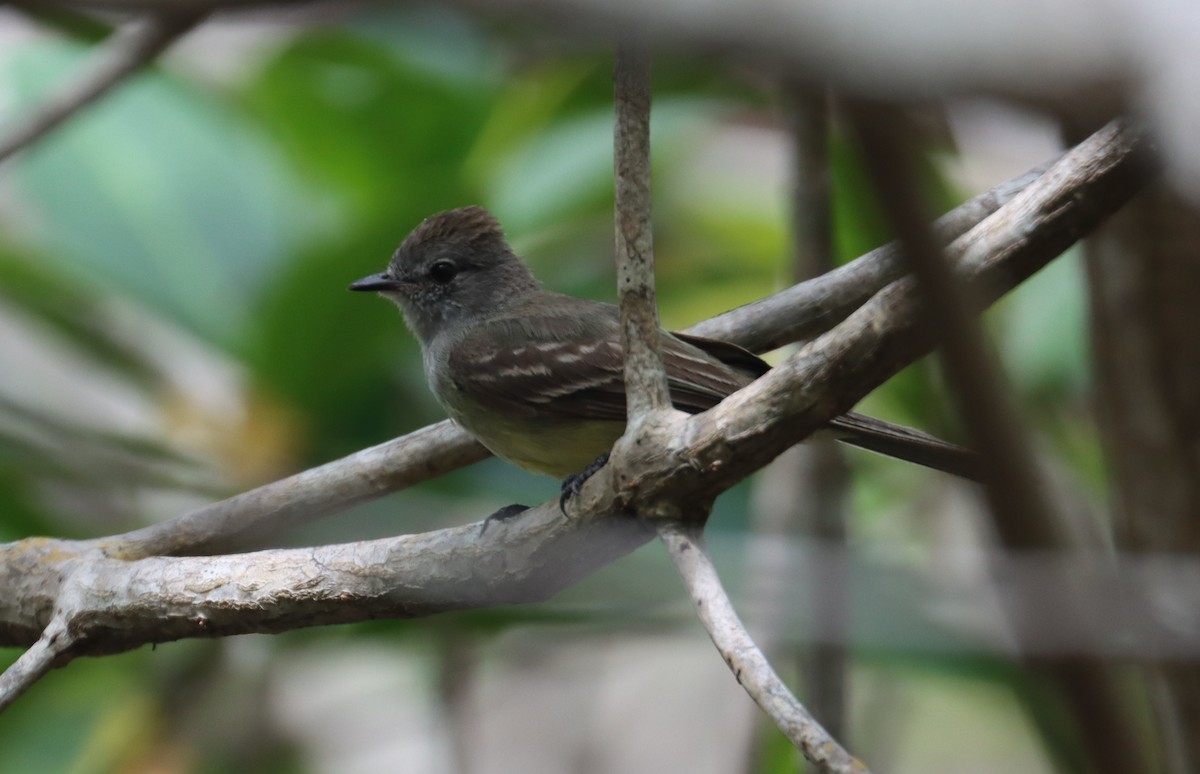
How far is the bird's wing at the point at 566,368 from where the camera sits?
3484 millimetres

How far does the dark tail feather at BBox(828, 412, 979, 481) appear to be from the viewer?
305 cm

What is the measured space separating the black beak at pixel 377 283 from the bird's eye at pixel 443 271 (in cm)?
15

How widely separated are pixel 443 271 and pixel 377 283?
302mm

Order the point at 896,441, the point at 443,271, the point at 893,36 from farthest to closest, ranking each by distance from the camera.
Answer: the point at 443,271, the point at 896,441, the point at 893,36

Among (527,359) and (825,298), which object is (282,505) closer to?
(527,359)

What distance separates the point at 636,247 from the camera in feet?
8.11

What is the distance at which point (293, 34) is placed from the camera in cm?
615

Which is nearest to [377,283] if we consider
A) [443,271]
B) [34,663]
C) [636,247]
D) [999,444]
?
[443,271]

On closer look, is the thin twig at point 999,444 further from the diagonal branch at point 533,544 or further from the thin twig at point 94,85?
the thin twig at point 94,85

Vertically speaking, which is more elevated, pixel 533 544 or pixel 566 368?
pixel 566 368

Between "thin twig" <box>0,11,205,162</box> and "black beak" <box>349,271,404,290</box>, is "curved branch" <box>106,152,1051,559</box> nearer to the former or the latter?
"black beak" <box>349,271,404,290</box>

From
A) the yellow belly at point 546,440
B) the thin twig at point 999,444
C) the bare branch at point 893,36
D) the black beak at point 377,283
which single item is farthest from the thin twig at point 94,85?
the bare branch at point 893,36

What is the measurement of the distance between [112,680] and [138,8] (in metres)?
5.15

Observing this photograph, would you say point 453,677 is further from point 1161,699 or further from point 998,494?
point 998,494
